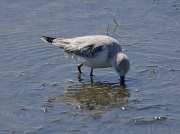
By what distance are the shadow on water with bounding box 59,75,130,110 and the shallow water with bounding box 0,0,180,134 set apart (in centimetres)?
2

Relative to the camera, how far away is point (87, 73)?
11789 millimetres

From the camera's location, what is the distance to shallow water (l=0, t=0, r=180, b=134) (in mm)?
9195

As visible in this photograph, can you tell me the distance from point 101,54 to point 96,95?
958mm

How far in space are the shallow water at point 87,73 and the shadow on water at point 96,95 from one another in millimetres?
18

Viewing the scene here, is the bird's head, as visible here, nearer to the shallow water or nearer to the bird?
the bird

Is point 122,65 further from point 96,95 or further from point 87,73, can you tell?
point 87,73

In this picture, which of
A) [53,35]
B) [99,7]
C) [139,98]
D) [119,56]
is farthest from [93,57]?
[99,7]

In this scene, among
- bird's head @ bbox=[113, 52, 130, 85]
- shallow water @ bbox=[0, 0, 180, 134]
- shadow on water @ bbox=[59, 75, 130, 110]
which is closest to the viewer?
shallow water @ bbox=[0, 0, 180, 134]

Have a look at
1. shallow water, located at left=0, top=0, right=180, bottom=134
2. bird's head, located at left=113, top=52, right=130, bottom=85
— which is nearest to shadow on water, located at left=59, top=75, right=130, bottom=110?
shallow water, located at left=0, top=0, right=180, bottom=134

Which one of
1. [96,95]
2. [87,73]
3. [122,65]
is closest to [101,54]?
[122,65]

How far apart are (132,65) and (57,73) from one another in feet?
5.21

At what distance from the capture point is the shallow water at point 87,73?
9.20 m

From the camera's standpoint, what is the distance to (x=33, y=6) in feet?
49.6

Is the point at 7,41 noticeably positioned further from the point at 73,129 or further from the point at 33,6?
the point at 73,129
